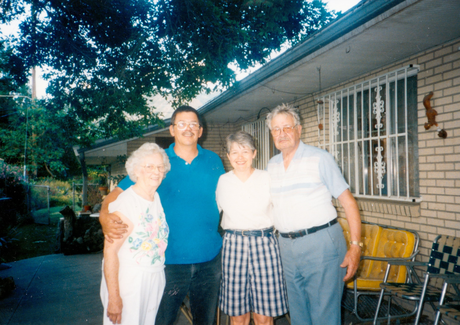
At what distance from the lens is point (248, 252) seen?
228cm

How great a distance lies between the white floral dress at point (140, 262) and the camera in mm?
1817

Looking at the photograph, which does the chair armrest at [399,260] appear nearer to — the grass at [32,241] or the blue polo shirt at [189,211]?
the blue polo shirt at [189,211]

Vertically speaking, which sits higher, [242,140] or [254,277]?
[242,140]

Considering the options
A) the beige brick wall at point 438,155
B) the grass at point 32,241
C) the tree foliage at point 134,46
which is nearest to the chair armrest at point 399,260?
the beige brick wall at point 438,155

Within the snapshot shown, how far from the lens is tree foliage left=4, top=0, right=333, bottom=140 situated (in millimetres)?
5121

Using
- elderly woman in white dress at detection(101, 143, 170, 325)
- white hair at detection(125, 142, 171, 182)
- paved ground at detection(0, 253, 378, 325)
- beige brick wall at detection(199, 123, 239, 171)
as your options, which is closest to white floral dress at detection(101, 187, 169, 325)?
elderly woman in white dress at detection(101, 143, 170, 325)

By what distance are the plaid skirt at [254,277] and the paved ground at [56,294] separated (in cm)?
161

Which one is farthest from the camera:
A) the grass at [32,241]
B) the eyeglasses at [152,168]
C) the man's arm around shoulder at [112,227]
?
the grass at [32,241]

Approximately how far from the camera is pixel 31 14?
19.1 ft

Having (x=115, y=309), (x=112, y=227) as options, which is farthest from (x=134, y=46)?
(x=115, y=309)

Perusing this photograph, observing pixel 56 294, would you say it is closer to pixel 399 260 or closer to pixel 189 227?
pixel 189 227

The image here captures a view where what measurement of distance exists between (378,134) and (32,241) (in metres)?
10.3

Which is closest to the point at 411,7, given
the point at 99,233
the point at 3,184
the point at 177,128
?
the point at 177,128

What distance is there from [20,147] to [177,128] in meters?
27.8
